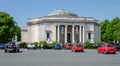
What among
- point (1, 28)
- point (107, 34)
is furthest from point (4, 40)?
point (107, 34)

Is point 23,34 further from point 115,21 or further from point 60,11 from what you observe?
point 115,21

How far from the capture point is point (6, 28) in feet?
345

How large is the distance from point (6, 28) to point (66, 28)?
28818 millimetres

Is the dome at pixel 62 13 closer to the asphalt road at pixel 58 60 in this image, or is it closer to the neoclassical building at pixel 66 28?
the neoclassical building at pixel 66 28

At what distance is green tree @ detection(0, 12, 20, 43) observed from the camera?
105 metres

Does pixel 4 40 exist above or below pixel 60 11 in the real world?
below

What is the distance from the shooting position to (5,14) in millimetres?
109938

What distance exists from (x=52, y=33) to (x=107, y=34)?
27.8m

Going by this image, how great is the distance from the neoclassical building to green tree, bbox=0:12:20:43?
61.5 ft

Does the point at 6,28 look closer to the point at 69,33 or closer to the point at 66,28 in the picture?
the point at 66,28

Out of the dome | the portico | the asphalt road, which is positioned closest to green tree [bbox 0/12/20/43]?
the portico

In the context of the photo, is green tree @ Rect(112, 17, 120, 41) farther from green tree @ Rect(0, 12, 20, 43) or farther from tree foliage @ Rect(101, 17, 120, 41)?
green tree @ Rect(0, 12, 20, 43)

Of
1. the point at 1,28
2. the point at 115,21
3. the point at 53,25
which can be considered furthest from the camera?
the point at 115,21

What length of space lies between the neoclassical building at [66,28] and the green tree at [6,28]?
18733mm
